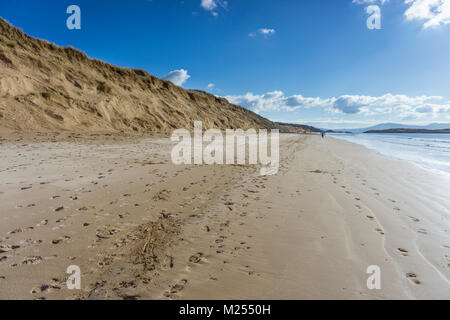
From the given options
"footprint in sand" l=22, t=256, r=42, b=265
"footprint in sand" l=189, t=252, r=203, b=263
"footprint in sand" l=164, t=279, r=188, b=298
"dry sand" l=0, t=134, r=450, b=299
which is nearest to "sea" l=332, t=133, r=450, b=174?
"dry sand" l=0, t=134, r=450, b=299

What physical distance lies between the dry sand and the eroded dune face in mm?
11130

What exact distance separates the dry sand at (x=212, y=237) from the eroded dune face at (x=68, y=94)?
11130mm

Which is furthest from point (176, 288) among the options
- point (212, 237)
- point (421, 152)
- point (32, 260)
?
point (421, 152)

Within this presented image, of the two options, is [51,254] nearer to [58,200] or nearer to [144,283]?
[144,283]

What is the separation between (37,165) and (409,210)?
11.4 m

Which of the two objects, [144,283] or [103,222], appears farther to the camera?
[103,222]

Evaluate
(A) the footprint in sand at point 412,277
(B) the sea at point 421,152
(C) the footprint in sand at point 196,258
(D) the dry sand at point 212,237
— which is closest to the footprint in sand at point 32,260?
(D) the dry sand at point 212,237

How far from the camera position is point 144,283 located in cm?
254

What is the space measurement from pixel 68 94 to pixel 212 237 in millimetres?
22269

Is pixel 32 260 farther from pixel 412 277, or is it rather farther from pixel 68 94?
pixel 68 94

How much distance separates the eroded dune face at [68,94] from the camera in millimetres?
15383

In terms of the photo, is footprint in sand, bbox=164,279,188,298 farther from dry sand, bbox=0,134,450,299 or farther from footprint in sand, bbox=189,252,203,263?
footprint in sand, bbox=189,252,203,263

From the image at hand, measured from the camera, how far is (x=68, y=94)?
19297 millimetres

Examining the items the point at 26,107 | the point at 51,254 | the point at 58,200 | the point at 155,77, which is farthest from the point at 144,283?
the point at 155,77
